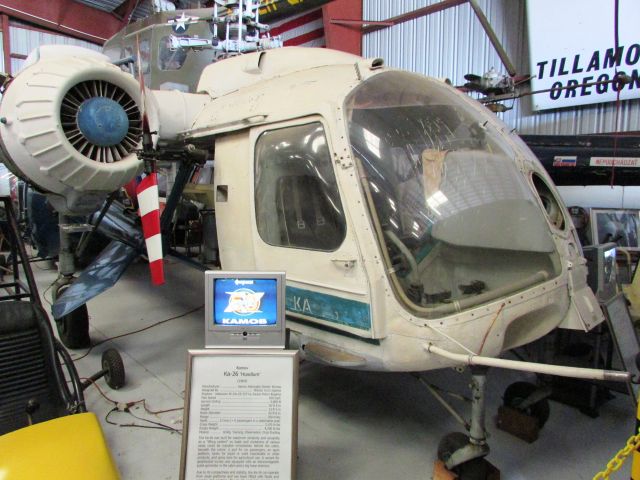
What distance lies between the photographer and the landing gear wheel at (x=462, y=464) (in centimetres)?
206

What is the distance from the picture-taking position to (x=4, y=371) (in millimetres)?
2469

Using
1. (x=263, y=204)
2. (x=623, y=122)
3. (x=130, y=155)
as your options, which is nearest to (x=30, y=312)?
(x=130, y=155)

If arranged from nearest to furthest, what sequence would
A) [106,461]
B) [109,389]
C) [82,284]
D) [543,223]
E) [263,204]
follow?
[106,461], [543,223], [263,204], [109,389], [82,284]

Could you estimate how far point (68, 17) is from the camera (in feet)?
42.8

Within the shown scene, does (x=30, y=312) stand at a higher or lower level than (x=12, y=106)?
lower

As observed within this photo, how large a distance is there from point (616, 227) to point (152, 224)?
14.2 ft

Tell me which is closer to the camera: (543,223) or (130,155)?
(543,223)

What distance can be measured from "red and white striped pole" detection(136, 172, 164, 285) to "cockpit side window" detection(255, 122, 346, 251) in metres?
0.58

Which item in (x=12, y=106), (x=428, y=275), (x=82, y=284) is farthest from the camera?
(x=82, y=284)

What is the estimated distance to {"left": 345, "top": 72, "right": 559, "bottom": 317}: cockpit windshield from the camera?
2.11 meters

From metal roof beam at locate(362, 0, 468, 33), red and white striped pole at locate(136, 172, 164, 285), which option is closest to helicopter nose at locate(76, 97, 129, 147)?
red and white striped pole at locate(136, 172, 164, 285)

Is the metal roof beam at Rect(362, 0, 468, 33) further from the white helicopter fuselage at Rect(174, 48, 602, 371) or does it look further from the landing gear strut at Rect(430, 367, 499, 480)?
the landing gear strut at Rect(430, 367, 499, 480)

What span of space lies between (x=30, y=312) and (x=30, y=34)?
46.6 feet

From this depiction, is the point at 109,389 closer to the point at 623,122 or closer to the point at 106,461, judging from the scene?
the point at 106,461
